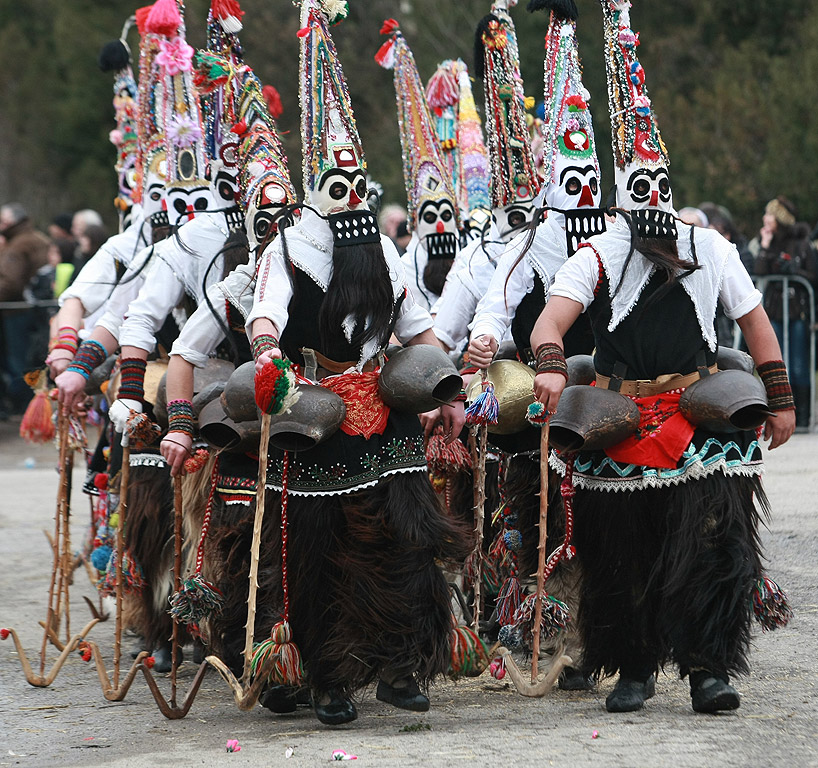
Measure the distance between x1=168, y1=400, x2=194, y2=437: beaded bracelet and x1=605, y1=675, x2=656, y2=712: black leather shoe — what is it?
175 centimetres

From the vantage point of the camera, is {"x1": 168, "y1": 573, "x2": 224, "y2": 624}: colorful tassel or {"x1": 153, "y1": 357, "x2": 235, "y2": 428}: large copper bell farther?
{"x1": 153, "y1": 357, "x2": 235, "y2": 428}: large copper bell

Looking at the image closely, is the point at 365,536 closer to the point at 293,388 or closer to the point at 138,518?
the point at 293,388

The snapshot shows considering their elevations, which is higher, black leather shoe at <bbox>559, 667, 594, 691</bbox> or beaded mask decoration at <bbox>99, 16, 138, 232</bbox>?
beaded mask decoration at <bbox>99, 16, 138, 232</bbox>

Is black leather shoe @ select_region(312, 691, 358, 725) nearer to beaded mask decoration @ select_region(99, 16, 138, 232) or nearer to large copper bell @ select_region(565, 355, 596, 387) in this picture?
large copper bell @ select_region(565, 355, 596, 387)

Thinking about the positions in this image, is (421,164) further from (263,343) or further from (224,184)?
(263,343)

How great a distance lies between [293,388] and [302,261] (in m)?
0.51

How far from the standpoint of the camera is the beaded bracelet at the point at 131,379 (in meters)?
5.62

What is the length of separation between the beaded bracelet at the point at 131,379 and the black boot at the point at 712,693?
2427mm

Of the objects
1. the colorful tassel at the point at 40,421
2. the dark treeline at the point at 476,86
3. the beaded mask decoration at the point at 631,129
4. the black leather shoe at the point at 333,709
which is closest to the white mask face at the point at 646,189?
the beaded mask decoration at the point at 631,129

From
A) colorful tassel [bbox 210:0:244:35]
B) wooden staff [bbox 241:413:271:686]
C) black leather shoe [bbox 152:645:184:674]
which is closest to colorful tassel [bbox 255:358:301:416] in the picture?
wooden staff [bbox 241:413:271:686]

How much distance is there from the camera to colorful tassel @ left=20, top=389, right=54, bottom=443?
732 cm

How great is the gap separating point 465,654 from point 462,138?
406 centimetres

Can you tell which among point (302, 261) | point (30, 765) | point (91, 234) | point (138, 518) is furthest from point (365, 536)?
point (91, 234)

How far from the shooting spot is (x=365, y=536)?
4.73 metres
